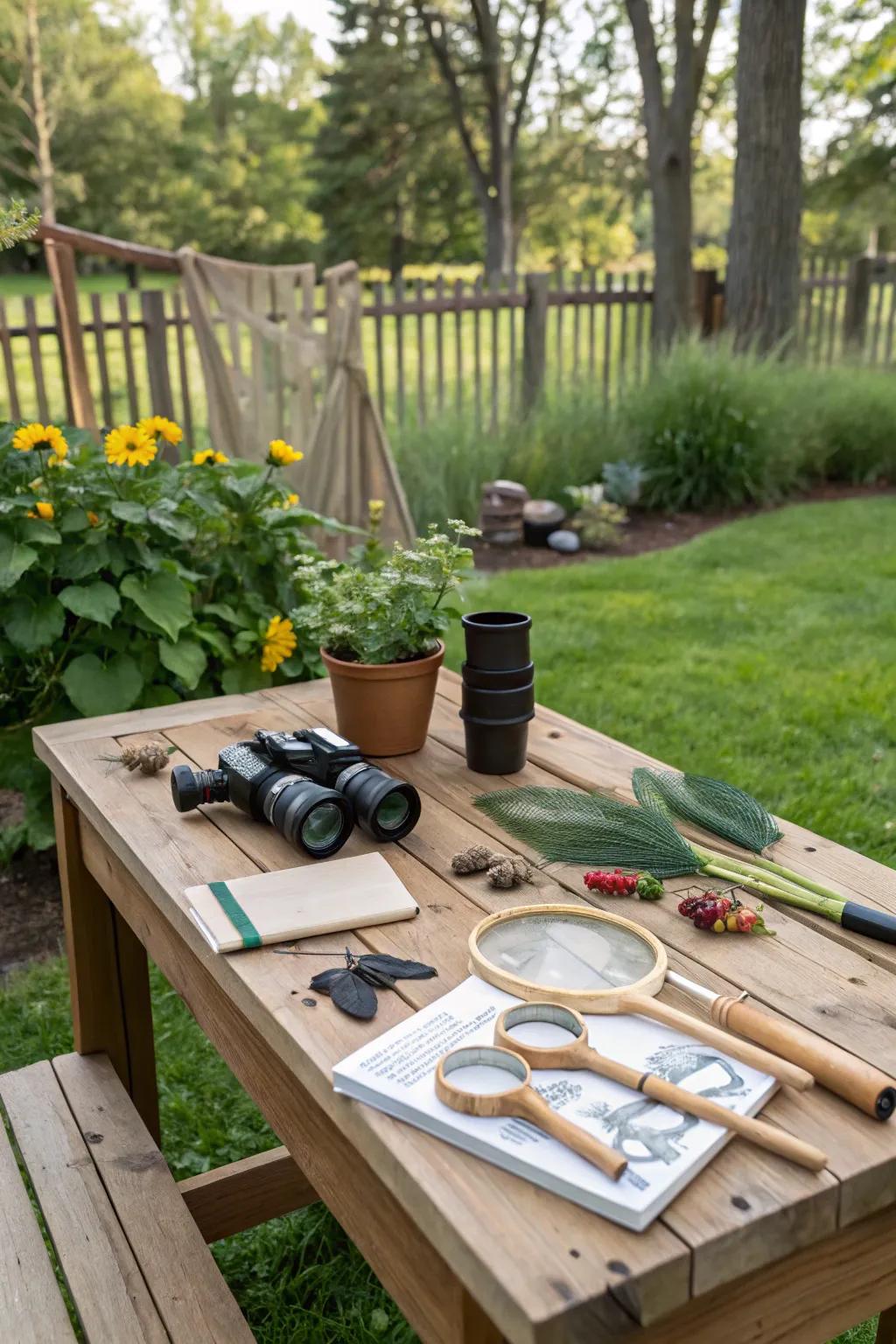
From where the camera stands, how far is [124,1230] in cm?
158

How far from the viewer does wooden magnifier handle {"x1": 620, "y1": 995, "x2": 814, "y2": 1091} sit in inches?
40.1

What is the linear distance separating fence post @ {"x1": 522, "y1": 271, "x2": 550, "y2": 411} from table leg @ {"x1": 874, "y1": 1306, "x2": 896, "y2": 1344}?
23.6 ft

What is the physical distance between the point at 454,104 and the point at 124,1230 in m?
25.0

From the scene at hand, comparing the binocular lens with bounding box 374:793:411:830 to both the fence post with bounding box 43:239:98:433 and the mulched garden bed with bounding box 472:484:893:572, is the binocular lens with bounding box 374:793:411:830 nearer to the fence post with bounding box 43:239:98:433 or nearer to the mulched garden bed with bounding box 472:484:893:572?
the fence post with bounding box 43:239:98:433

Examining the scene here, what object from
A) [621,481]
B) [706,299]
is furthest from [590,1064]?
[706,299]

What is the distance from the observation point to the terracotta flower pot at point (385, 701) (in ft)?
5.96

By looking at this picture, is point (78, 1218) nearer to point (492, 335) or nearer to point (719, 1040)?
point (719, 1040)

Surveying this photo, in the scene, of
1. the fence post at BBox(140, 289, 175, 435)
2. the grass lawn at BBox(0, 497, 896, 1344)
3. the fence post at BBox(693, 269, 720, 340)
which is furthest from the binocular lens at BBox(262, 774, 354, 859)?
the fence post at BBox(693, 269, 720, 340)

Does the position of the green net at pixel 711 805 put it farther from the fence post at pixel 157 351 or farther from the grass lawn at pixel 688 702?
the fence post at pixel 157 351

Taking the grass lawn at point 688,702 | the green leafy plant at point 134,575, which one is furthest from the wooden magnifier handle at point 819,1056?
the green leafy plant at point 134,575

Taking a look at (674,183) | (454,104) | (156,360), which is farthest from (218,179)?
(156,360)

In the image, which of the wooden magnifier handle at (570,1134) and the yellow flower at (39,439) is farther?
the yellow flower at (39,439)

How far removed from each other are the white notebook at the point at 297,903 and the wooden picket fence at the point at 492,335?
356 cm

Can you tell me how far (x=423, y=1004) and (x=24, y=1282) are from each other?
75cm
